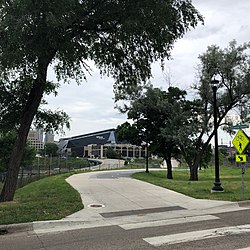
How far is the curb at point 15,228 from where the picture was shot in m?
7.58


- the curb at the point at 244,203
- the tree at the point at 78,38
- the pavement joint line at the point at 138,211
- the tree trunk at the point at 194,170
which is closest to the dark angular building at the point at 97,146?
the tree trunk at the point at 194,170

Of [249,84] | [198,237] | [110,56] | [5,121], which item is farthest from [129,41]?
[249,84]

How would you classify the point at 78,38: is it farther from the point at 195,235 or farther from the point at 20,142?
the point at 195,235

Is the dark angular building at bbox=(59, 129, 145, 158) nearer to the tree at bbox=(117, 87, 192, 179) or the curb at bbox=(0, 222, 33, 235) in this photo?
the tree at bbox=(117, 87, 192, 179)

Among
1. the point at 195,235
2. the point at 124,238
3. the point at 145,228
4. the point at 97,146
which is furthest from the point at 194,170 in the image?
the point at 97,146

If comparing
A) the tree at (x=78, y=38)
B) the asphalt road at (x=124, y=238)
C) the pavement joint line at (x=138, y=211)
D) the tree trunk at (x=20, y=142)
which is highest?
the tree at (x=78, y=38)

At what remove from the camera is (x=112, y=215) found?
9.55 m

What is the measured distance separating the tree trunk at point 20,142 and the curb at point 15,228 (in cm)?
414

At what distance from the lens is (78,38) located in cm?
1211

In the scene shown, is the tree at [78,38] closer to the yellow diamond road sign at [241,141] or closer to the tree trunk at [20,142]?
the tree trunk at [20,142]

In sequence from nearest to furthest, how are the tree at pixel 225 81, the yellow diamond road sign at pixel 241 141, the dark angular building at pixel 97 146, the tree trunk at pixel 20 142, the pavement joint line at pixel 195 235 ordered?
the pavement joint line at pixel 195 235 < the tree trunk at pixel 20 142 < the yellow diamond road sign at pixel 241 141 < the tree at pixel 225 81 < the dark angular building at pixel 97 146

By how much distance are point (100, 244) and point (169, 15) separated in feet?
27.5

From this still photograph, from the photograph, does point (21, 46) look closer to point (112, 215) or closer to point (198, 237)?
point (112, 215)

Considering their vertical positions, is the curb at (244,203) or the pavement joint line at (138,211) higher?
the curb at (244,203)
